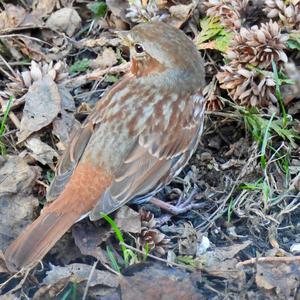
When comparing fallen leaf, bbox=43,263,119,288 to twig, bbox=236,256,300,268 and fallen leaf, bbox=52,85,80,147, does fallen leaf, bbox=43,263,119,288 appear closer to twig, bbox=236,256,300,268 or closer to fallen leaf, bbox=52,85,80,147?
twig, bbox=236,256,300,268

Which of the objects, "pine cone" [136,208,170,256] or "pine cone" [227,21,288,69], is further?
"pine cone" [227,21,288,69]

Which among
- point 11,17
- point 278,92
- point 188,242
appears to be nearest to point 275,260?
point 188,242

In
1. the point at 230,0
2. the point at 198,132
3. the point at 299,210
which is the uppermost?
the point at 230,0

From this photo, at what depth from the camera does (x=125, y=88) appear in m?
5.11

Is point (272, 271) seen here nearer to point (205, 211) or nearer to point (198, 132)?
point (205, 211)

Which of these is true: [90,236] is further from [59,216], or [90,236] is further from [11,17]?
[11,17]

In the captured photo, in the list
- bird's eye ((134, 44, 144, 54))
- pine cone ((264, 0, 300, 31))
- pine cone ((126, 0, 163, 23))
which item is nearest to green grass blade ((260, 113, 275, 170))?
pine cone ((264, 0, 300, 31))

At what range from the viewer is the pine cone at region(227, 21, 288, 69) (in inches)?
206

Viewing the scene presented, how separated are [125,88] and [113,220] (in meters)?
0.85

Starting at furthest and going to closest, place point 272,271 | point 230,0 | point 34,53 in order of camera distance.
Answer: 1. point 34,53
2. point 230,0
3. point 272,271

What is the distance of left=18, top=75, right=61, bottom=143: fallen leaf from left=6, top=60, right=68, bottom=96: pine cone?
0.04 m

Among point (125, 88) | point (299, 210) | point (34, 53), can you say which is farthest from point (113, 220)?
point (34, 53)

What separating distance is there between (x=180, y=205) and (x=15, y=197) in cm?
102

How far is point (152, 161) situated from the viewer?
4840mm
